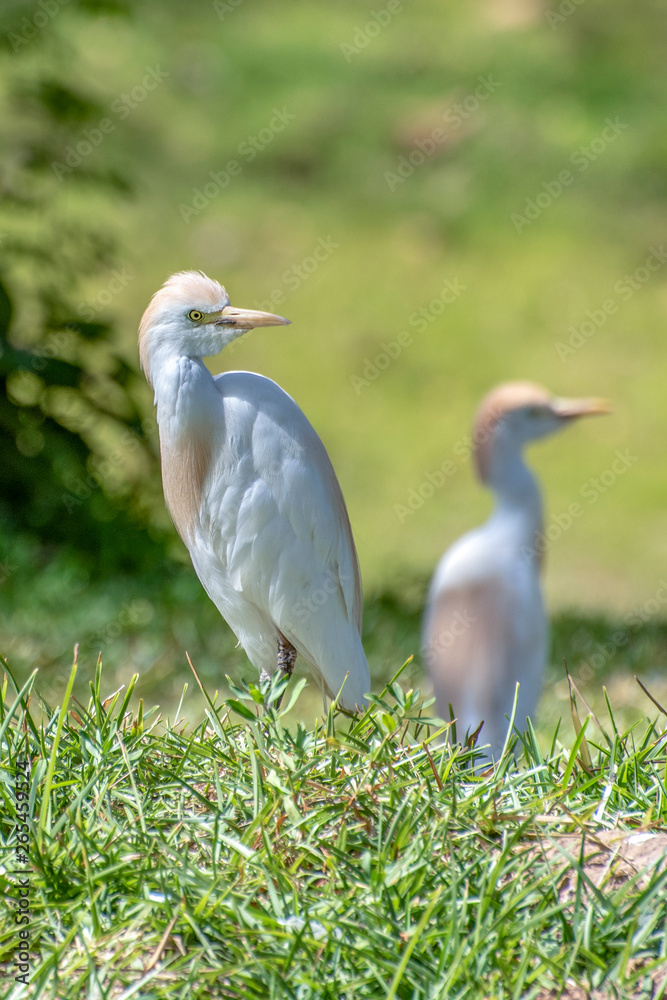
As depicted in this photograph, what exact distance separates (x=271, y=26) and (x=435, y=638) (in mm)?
11382

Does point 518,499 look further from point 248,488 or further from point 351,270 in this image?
point 351,270

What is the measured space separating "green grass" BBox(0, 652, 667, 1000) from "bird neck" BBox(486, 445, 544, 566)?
6.25ft

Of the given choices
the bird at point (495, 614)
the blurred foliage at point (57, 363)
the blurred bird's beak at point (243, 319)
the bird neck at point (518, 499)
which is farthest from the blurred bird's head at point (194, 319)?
the blurred foliage at point (57, 363)

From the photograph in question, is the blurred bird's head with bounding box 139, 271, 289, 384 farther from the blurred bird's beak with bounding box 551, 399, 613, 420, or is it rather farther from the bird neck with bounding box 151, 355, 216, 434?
the blurred bird's beak with bounding box 551, 399, 613, 420

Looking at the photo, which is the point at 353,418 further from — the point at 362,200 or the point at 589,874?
the point at 589,874

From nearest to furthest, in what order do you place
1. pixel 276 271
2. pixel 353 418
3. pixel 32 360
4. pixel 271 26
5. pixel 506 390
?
1. pixel 506 390
2. pixel 32 360
3. pixel 353 418
4. pixel 276 271
5. pixel 271 26

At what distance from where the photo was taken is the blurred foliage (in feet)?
14.3

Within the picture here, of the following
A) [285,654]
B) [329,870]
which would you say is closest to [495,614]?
[285,654]

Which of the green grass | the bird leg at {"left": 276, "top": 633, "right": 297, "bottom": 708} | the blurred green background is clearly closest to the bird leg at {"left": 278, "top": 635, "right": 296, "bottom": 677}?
the bird leg at {"left": 276, "top": 633, "right": 297, "bottom": 708}

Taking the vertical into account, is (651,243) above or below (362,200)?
below

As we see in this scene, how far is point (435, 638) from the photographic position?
Answer: 11.1 feet

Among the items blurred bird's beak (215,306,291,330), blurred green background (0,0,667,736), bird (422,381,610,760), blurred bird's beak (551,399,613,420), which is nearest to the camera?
blurred bird's beak (215,306,291,330)

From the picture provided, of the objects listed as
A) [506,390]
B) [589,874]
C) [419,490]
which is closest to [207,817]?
[589,874]

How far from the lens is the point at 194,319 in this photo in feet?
5.95
